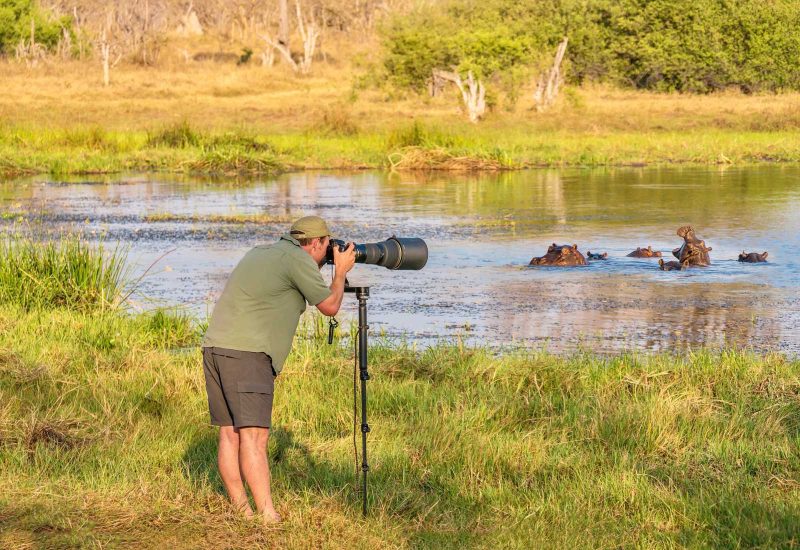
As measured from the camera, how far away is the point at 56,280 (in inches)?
408

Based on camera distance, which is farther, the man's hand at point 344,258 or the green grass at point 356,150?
the green grass at point 356,150

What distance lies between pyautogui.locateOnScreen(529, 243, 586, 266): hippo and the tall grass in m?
5.00

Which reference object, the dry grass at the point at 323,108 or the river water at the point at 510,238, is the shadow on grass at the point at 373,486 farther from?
the dry grass at the point at 323,108

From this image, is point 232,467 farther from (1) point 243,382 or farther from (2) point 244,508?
(1) point 243,382

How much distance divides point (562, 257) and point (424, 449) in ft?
24.1

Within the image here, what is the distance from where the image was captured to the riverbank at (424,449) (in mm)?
5320

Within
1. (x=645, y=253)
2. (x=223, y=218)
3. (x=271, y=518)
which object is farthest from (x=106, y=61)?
(x=271, y=518)

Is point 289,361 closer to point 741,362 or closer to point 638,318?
point 741,362

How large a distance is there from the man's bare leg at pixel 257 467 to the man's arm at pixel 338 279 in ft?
1.89

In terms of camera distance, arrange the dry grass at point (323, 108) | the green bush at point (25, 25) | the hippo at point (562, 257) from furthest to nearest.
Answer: the green bush at point (25, 25) < the dry grass at point (323, 108) < the hippo at point (562, 257)

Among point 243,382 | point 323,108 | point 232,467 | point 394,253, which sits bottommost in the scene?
point 232,467

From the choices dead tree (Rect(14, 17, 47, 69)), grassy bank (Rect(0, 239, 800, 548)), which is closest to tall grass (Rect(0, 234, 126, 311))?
grassy bank (Rect(0, 239, 800, 548))

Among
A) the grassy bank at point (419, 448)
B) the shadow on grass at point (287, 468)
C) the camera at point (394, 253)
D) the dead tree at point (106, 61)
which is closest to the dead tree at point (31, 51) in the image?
the dead tree at point (106, 61)

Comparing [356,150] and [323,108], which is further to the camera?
[323,108]
